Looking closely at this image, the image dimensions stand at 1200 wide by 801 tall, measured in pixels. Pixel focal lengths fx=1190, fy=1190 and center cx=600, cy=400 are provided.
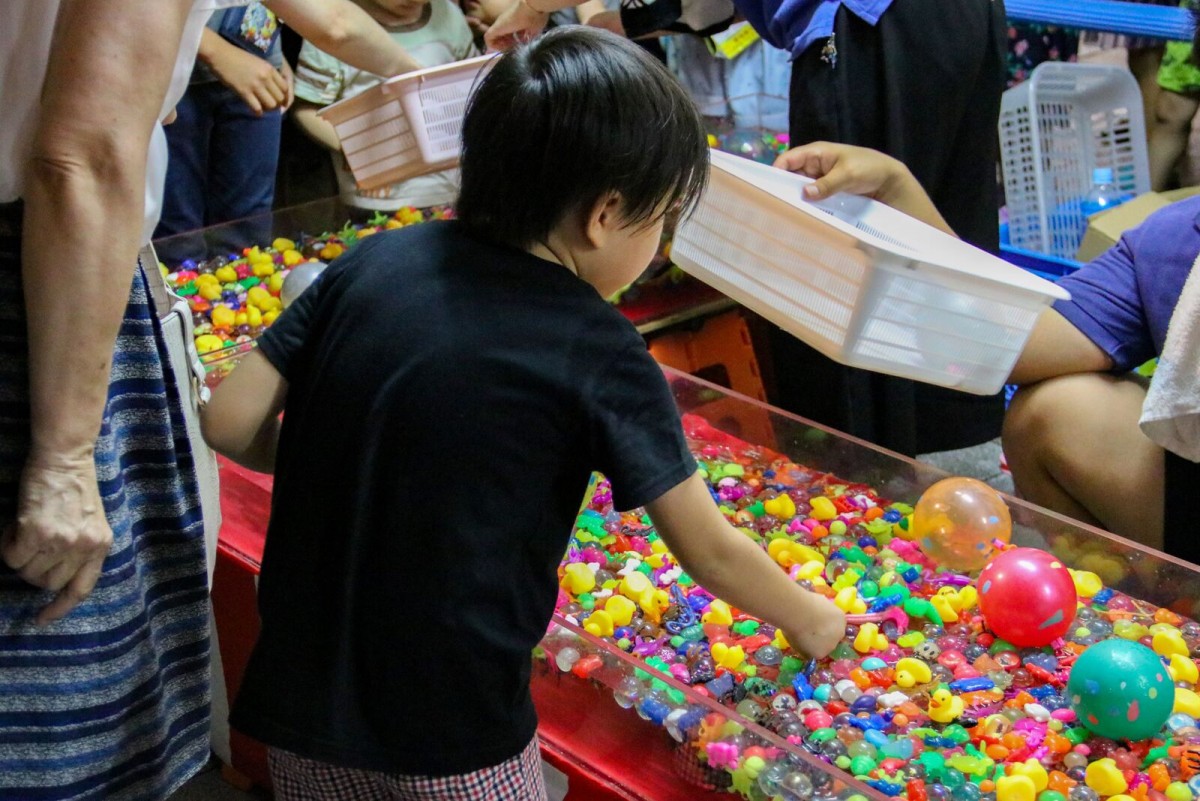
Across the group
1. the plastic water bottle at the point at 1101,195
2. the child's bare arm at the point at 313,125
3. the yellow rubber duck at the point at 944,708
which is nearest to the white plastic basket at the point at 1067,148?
the plastic water bottle at the point at 1101,195

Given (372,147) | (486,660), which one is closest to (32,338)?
(486,660)

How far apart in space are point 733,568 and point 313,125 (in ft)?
7.97

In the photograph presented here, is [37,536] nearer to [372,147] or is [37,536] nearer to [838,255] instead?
[838,255]

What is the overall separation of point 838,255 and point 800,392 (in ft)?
2.47

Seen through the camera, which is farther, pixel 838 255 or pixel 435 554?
pixel 838 255

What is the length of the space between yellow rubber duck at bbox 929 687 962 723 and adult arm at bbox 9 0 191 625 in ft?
2.94

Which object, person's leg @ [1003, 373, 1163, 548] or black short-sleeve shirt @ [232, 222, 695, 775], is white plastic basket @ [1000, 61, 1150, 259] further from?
black short-sleeve shirt @ [232, 222, 695, 775]

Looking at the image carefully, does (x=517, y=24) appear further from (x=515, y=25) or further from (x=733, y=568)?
(x=733, y=568)

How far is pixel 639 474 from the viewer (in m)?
0.93

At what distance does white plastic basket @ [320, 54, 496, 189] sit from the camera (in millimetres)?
1937

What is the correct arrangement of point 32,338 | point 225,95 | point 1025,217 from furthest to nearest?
point 1025,217, point 225,95, point 32,338

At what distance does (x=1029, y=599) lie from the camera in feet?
4.64

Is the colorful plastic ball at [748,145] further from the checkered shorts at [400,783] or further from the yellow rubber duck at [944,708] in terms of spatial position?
the checkered shorts at [400,783]

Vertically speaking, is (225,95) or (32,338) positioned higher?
(32,338)
